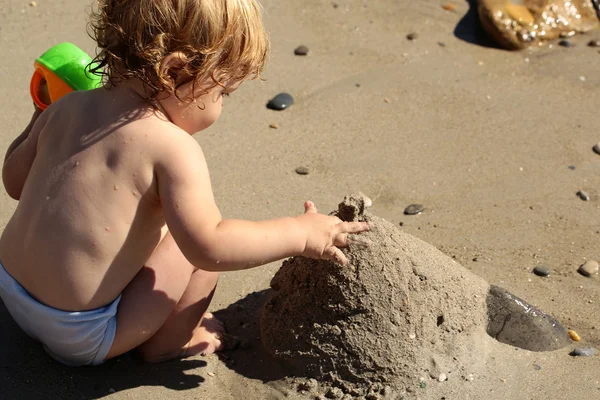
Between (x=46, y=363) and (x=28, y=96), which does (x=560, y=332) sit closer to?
(x=46, y=363)

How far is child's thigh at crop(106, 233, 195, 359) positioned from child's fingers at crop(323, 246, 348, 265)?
0.51 metres

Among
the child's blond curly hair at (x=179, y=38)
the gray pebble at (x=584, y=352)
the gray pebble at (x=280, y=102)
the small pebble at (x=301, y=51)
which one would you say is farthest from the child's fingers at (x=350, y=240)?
the small pebble at (x=301, y=51)

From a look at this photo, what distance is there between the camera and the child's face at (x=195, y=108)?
2508 millimetres

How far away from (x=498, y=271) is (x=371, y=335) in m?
0.94

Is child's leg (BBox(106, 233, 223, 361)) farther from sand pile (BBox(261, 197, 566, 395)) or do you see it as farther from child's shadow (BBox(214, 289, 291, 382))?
sand pile (BBox(261, 197, 566, 395))

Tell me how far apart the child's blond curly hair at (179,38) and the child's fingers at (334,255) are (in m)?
0.64

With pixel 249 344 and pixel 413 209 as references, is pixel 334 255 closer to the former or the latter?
pixel 249 344

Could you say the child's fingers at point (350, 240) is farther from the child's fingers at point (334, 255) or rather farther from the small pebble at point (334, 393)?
the small pebble at point (334, 393)

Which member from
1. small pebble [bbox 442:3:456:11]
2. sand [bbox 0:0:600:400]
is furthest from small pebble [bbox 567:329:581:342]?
small pebble [bbox 442:3:456:11]

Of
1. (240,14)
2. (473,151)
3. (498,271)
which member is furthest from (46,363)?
(473,151)

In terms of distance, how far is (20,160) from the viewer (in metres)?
2.76

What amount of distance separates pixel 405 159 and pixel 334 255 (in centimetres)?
172

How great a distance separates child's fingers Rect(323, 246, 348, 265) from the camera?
2668mm

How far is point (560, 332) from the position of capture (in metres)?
3.13
